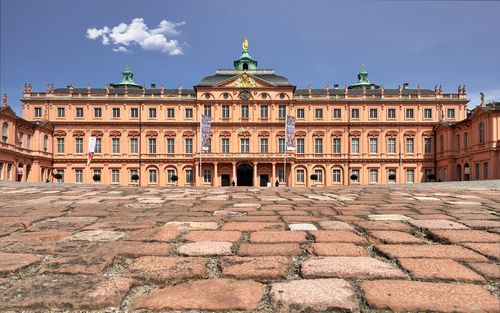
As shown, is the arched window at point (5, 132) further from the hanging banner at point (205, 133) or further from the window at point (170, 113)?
the hanging banner at point (205, 133)

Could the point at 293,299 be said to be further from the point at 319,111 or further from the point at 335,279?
the point at 319,111

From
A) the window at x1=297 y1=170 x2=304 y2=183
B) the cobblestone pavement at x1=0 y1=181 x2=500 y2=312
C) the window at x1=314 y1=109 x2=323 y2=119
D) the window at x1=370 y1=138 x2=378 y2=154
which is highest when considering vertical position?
the window at x1=314 y1=109 x2=323 y2=119

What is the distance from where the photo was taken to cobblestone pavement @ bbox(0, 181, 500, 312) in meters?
2.06

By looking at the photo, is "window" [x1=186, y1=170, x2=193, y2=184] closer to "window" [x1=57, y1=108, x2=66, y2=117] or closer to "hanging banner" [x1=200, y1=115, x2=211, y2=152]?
"hanging banner" [x1=200, y1=115, x2=211, y2=152]

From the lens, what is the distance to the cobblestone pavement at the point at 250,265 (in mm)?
2059

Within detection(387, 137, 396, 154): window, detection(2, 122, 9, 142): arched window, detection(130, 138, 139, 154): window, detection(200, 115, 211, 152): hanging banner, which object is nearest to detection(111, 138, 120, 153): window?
detection(130, 138, 139, 154): window

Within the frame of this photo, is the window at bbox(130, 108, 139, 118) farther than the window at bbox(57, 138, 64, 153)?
Yes

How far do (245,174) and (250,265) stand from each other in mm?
41354

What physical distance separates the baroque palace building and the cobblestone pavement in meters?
38.6

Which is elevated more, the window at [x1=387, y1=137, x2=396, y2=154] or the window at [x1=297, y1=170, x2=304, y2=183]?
the window at [x1=387, y1=137, x2=396, y2=154]

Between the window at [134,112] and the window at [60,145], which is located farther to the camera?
the window at [134,112]

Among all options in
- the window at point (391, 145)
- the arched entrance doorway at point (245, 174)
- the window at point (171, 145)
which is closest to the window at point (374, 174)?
the window at point (391, 145)

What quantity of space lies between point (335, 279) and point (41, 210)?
5.50 m

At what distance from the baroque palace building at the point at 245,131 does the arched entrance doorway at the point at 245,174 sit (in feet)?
0.38
